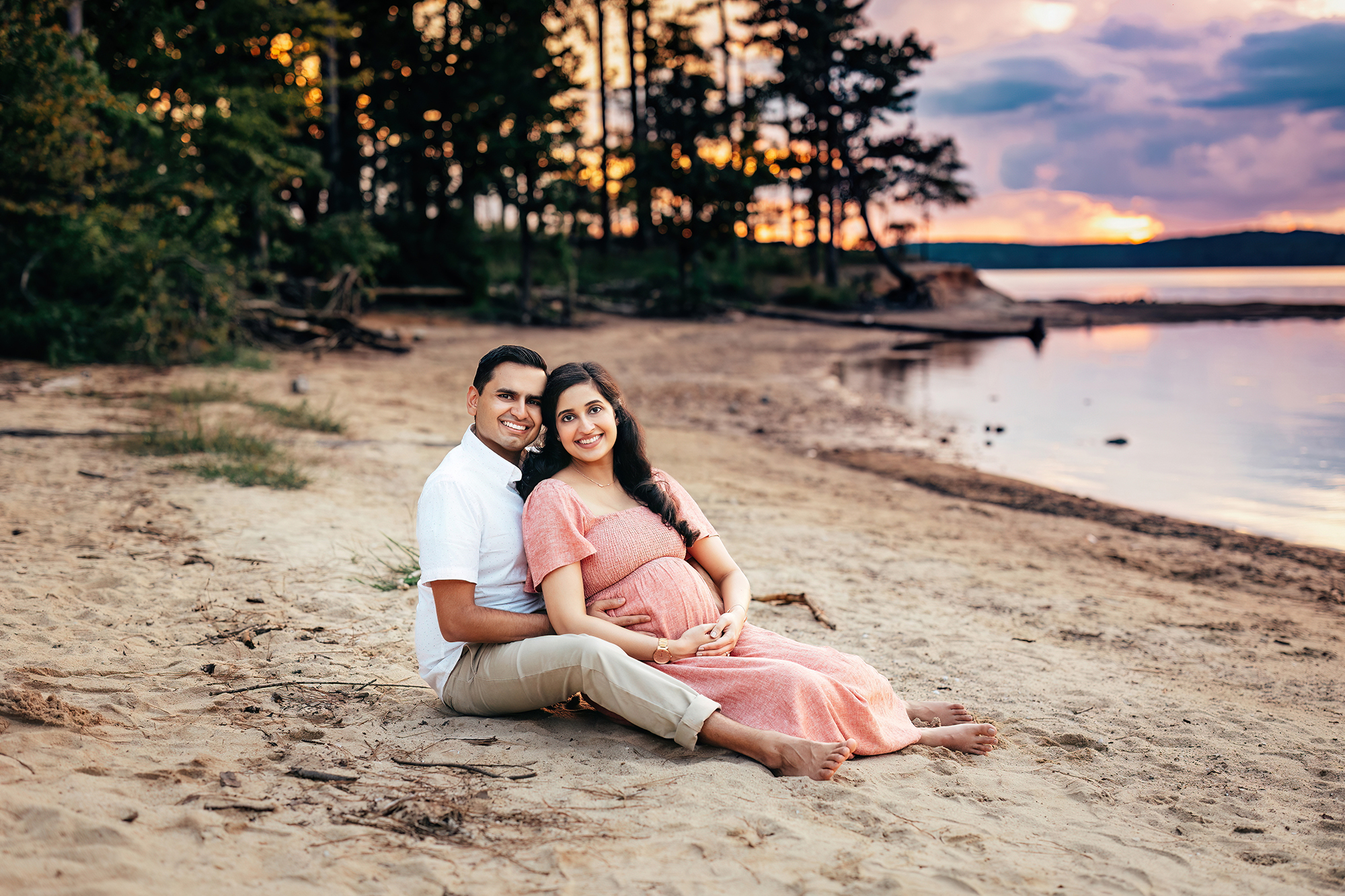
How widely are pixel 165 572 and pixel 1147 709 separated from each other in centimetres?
523

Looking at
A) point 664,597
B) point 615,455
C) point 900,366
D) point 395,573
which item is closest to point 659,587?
point 664,597

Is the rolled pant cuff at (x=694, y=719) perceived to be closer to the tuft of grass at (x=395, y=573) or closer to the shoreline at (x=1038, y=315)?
the tuft of grass at (x=395, y=573)

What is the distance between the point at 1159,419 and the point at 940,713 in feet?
53.2

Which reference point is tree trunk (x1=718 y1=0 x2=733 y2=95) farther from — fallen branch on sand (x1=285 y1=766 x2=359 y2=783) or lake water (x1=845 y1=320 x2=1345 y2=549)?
fallen branch on sand (x1=285 y1=766 x2=359 y2=783)

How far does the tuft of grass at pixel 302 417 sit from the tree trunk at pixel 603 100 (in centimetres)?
2419

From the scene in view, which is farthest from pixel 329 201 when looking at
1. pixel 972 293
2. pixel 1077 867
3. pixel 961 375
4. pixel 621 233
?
pixel 972 293

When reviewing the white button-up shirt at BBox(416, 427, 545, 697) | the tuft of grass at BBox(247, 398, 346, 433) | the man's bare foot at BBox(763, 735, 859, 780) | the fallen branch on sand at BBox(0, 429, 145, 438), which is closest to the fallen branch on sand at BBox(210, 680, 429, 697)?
the white button-up shirt at BBox(416, 427, 545, 697)

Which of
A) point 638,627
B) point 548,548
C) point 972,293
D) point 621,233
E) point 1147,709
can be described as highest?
point 621,233

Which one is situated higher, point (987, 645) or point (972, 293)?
point (972, 293)

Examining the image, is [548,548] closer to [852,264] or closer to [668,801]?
[668,801]

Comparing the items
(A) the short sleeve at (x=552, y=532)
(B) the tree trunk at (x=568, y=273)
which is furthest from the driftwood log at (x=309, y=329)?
(A) the short sleeve at (x=552, y=532)

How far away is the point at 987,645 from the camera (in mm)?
5191

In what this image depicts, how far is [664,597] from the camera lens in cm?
350

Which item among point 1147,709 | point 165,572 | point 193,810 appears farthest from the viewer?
point 165,572
